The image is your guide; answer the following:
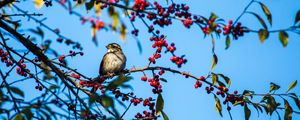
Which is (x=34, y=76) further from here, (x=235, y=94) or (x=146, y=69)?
(x=235, y=94)

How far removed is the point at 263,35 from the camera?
3.44 metres

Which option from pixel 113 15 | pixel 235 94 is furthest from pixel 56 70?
pixel 235 94

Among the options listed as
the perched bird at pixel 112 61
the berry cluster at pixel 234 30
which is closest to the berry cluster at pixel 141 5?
the berry cluster at pixel 234 30

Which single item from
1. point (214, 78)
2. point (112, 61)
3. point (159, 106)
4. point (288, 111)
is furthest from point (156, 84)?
point (112, 61)

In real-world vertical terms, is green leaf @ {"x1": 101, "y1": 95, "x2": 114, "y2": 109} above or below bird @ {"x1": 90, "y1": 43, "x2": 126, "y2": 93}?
below

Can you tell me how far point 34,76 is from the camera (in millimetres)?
5070

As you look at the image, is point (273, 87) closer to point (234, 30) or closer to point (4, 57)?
point (234, 30)

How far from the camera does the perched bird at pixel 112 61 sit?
34.1 ft

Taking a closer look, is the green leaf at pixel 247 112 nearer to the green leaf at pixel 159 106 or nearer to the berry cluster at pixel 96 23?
the green leaf at pixel 159 106

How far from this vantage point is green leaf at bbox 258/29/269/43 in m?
3.43

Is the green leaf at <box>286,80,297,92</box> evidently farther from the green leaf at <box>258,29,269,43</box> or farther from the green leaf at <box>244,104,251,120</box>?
the green leaf at <box>258,29,269,43</box>

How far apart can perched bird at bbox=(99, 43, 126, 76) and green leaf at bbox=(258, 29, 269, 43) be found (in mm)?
6643

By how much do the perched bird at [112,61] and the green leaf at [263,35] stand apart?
6.64 m

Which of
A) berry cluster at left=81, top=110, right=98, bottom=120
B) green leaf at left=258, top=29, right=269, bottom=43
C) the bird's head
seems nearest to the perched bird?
the bird's head
